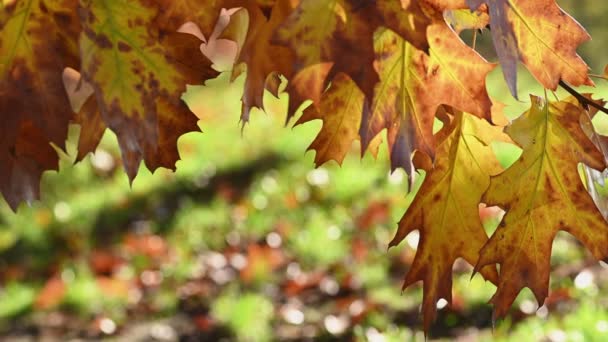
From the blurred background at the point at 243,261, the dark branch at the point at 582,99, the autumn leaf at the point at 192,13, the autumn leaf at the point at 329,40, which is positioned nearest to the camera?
the autumn leaf at the point at 329,40

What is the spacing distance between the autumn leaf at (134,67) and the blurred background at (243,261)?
195 cm

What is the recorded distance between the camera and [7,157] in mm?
1057

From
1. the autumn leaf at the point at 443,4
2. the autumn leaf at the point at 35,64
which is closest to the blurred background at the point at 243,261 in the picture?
the autumn leaf at the point at 443,4

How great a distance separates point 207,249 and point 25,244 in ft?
2.99

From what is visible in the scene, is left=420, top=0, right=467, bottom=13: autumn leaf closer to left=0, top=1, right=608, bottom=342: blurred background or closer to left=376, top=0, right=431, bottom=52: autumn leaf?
left=376, top=0, right=431, bottom=52: autumn leaf

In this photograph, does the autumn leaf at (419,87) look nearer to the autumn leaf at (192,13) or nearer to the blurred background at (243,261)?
the autumn leaf at (192,13)

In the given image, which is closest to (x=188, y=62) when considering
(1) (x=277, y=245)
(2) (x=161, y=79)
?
(2) (x=161, y=79)

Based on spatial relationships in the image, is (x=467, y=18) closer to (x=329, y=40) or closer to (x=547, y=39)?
(x=547, y=39)

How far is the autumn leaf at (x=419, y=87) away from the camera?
3.27 feet

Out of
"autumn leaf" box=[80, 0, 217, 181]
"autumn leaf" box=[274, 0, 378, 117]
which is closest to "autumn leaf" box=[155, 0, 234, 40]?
"autumn leaf" box=[80, 0, 217, 181]

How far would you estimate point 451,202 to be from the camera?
1.22 meters

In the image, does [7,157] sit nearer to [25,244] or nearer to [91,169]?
[25,244]

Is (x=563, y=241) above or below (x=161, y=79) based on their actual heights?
below

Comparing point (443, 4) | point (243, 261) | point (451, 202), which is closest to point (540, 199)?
point (451, 202)
